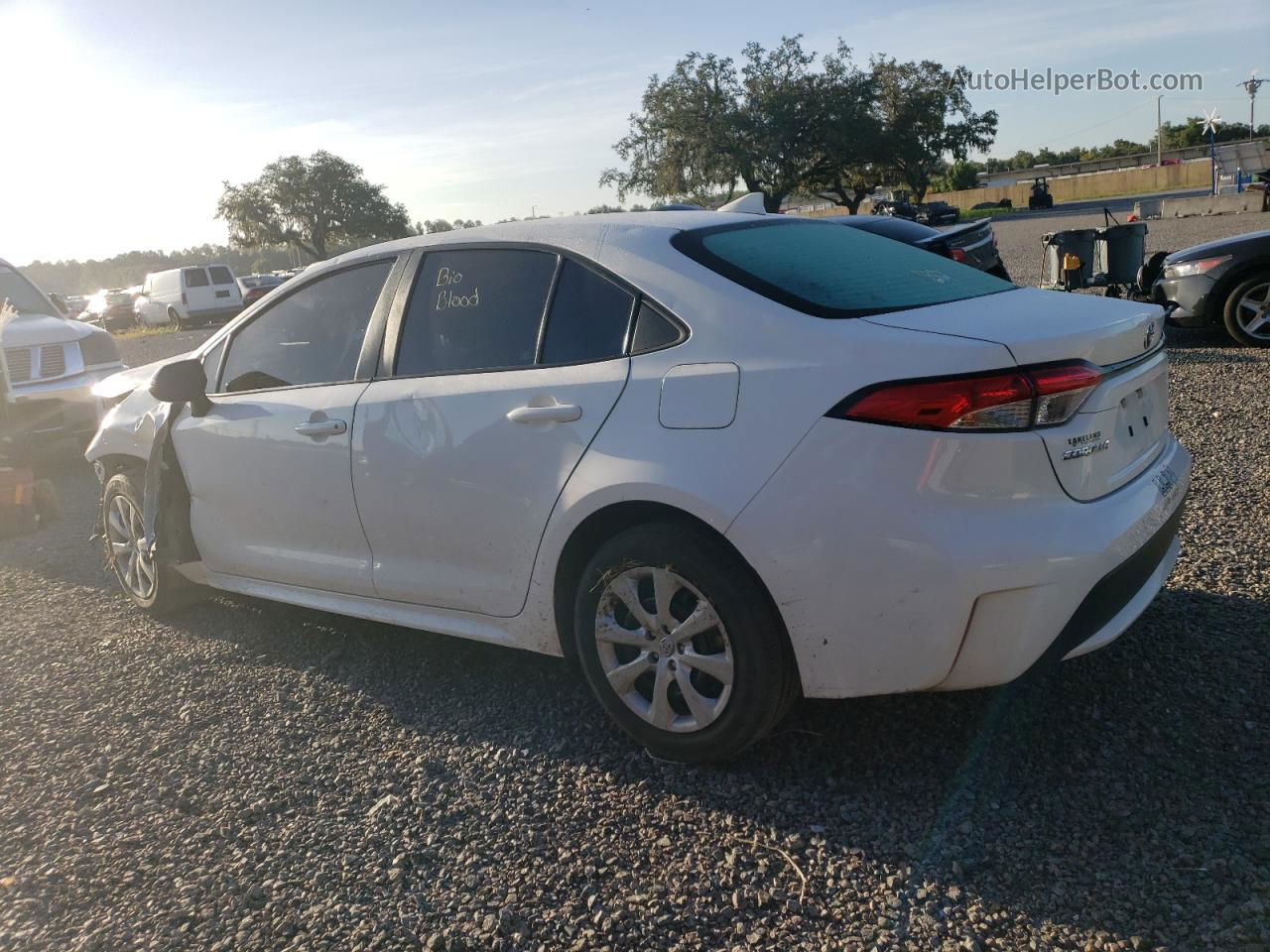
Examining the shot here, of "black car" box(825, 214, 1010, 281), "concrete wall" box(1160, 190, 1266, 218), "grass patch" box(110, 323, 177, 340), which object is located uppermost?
"concrete wall" box(1160, 190, 1266, 218)

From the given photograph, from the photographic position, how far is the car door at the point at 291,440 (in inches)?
156

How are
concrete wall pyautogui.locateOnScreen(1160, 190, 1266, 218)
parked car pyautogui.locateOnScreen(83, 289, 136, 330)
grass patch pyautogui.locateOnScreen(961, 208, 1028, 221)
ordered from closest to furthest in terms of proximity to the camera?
concrete wall pyautogui.locateOnScreen(1160, 190, 1266, 218) < parked car pyautogui.locateOnScreen(83, 289, 136, 330) < grass patch pyautogui.locateOnScreen(961, 208, 1028, 221)

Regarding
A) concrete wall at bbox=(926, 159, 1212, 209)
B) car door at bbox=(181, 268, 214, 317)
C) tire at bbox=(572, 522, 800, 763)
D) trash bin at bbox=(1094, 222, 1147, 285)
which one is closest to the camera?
tire at bbox=(572, 522, 800, 763)

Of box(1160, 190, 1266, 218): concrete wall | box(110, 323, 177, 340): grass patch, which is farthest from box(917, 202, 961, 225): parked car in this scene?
box(110, 323, 177, 340): grass patch

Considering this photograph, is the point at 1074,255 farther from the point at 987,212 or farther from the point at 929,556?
the point at 987,212

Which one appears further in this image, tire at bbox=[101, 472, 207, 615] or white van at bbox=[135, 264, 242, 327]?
white van at bbox=[135, 264, 242, 327]

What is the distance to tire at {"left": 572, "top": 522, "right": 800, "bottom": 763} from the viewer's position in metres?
2.90

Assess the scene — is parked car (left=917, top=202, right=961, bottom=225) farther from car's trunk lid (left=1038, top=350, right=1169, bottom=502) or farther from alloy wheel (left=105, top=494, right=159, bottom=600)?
car's trunk lid (left=1038, top=350, right=1169, bottom=502)

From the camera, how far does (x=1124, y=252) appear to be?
11.2 metres

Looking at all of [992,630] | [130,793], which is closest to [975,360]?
[992,630]

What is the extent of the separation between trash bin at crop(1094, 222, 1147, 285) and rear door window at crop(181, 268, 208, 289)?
2904 cm

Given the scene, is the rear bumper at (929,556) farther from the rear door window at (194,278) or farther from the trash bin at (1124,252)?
the rear door window at (194,278)

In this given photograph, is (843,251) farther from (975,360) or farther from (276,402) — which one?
(276,402)

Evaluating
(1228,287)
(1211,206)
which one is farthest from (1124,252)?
(1211,206)
